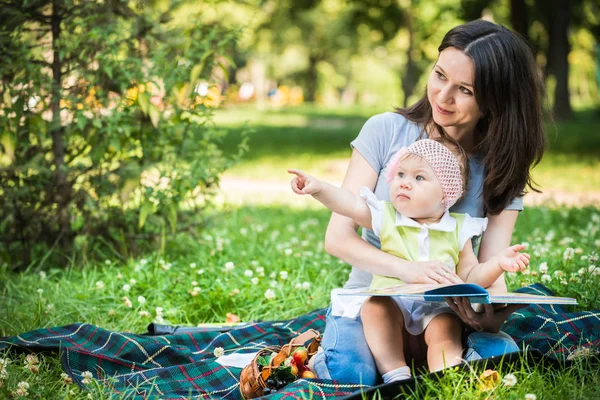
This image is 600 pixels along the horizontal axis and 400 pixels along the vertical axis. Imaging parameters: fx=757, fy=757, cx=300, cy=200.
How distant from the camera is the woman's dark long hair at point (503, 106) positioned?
2734mm

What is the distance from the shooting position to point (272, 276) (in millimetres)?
4363

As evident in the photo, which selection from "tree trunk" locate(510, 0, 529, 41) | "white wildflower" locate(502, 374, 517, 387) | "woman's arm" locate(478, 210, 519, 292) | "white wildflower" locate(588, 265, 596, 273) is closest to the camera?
"white wildflower" locate(502, 374, 517, 387)

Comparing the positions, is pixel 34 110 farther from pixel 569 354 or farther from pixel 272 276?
pixel 569 354

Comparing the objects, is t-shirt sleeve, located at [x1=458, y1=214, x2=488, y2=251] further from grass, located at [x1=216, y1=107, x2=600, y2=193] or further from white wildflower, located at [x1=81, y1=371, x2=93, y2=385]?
grass, located at [x1=216, y1=107, x2=600, y2=193]

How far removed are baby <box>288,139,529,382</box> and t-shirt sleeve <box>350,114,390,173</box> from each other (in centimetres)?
23

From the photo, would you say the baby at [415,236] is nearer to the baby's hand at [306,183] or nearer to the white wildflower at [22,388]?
the baby's hand at [306,183]

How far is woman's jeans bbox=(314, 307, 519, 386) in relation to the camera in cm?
268

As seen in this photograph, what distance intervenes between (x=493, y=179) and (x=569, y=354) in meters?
0.71

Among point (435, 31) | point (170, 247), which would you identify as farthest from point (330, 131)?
point (170, 247)

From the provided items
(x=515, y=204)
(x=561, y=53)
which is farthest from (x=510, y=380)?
(x=561, y=53)

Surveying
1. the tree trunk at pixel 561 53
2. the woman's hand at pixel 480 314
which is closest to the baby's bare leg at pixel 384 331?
the woman's hand at pixel 480 314

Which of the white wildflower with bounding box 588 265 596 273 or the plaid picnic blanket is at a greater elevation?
the white wildflower with bounding box 588 265 596 273

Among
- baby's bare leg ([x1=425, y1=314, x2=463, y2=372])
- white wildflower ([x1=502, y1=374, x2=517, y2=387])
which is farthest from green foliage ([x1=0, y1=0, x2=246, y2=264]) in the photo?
white wildflower ([x1=502, y1=374, x2=517, y2=387])

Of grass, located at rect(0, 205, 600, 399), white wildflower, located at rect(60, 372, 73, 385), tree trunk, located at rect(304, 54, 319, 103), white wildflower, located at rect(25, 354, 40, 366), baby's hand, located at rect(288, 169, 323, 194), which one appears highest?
baby's hand, located at rect(288, 169, 323, 194)
